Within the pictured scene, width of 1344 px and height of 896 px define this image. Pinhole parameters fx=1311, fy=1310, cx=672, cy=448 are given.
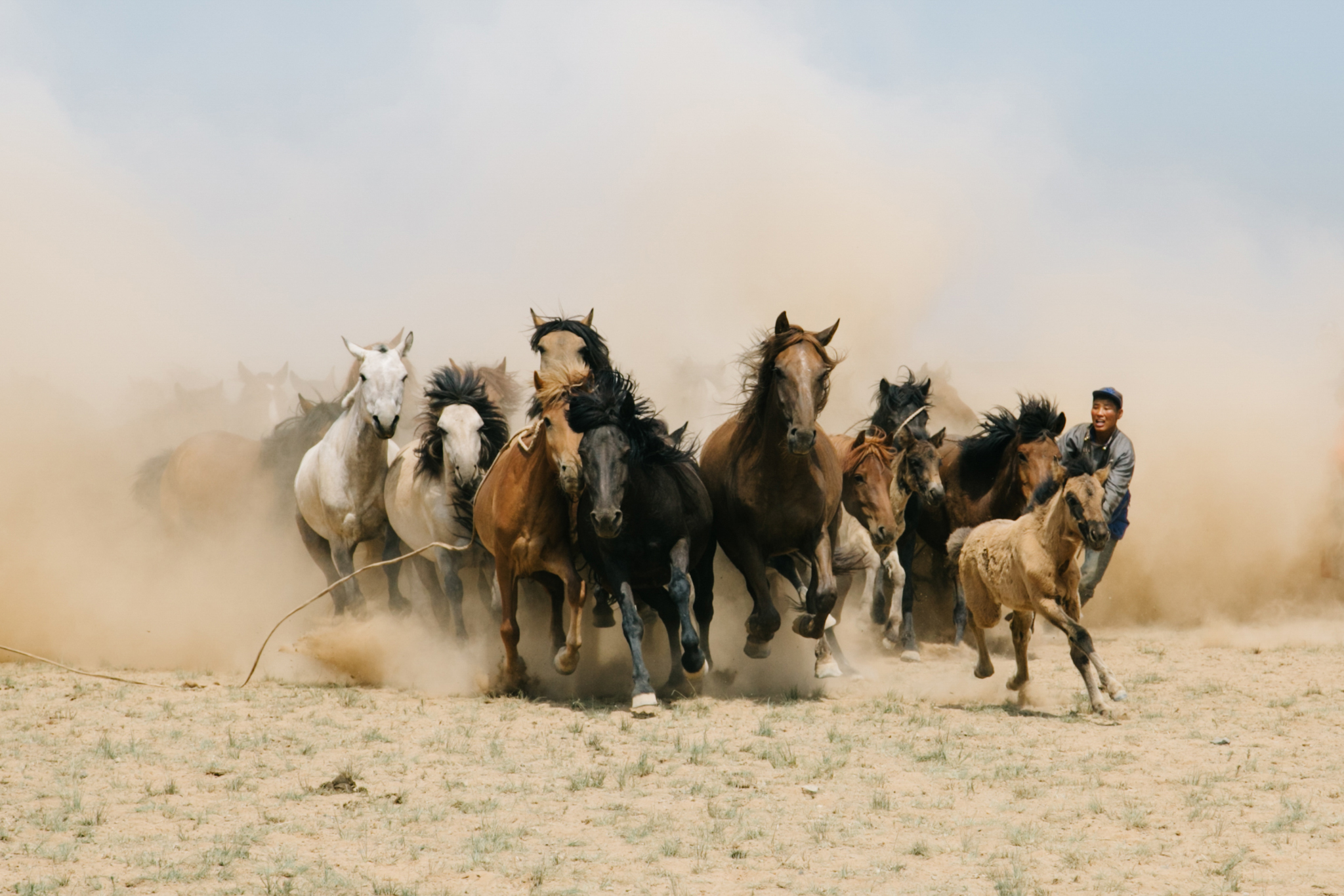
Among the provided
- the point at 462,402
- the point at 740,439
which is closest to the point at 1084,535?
the point at 740,439

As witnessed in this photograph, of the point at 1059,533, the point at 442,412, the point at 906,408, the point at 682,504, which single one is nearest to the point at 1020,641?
the point at 1059,533

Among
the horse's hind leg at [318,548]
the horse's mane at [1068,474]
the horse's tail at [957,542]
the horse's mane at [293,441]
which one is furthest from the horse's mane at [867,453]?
the horse's mane at [293,441]

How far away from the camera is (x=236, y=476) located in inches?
523

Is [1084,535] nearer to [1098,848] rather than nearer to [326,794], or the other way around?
[1098,848]

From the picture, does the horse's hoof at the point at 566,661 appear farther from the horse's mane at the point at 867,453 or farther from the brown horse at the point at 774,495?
the horse's mane at the point at 867,453

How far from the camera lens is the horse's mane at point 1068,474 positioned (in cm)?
784

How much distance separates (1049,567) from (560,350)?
12.8 feet

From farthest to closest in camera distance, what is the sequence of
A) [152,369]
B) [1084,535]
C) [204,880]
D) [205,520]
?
[152,369]
[205,520]
[1084,535]
[204,880]

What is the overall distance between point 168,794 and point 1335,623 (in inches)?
437

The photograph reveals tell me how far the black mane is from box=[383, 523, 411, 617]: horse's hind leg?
4.97 metres

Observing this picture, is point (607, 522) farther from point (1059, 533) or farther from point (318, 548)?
point (318, 548)

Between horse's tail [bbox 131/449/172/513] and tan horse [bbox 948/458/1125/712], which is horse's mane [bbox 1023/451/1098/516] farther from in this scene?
horse's tail [bbox 131/449/172/513]

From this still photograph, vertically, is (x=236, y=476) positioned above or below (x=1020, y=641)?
above

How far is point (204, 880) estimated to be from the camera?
471 centimetres
